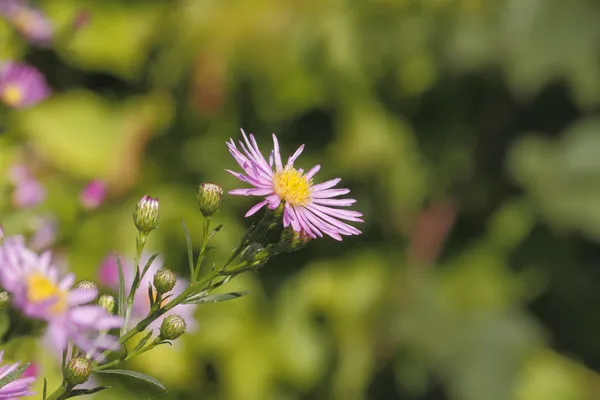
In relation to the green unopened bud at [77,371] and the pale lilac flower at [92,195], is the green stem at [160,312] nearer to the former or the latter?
the green unopened bud at [77,371]

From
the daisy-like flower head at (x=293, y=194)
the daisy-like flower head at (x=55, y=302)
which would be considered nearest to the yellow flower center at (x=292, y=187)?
the daisy-like flower head at (x=293, y=194)

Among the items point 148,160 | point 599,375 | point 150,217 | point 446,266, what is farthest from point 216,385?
point 150,217

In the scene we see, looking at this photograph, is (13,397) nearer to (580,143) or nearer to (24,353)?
(24,353)

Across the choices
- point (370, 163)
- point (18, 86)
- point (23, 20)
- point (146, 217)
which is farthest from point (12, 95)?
point (370, 163)

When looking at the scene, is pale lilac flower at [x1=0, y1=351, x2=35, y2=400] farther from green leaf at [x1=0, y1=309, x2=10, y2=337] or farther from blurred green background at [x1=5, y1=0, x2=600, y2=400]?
blurred green background at [x1=5, y1=0, x2=600, y2=400]

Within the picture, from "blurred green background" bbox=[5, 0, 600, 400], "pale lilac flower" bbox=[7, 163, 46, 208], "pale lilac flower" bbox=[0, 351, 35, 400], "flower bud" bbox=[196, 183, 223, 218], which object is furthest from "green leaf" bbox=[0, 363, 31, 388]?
"blurred green background" bbox=[5, 0, 600, 400]

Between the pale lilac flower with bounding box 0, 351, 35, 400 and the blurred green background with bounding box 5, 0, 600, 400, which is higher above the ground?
the blurred green background with bounding box 5, 0, 600, 400
